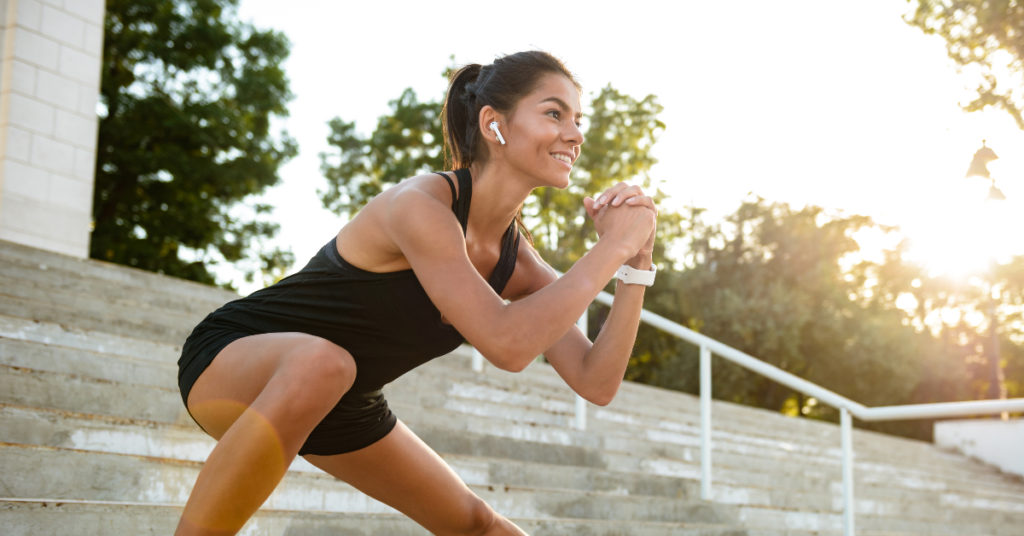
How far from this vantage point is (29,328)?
13.0 ft

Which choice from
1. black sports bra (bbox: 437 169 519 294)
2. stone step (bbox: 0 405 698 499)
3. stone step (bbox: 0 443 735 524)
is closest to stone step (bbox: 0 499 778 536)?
stone step (bbox: 0 443 735 524)

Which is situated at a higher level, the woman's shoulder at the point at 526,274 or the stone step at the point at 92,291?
the stone step at the point at 92,291

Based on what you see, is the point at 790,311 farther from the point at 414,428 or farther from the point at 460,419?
the point at 414,428

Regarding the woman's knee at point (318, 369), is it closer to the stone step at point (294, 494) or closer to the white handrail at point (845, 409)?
the stone step at point (294, 494)

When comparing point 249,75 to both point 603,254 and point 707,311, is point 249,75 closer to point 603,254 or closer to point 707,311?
point 707,311

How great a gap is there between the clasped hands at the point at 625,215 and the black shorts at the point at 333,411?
2.02 ft

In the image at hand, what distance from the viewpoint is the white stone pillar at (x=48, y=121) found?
7523mm

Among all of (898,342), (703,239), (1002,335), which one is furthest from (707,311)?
(1002,335)

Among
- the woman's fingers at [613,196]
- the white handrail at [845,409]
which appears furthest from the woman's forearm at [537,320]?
the white handrail at [845,409]

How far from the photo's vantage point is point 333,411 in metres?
1.82

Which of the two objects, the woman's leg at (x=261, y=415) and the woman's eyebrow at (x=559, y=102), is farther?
the woman's eyebrow at (x=559, y=102)

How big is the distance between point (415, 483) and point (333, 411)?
0.29 m

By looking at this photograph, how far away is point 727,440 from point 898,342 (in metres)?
15.8

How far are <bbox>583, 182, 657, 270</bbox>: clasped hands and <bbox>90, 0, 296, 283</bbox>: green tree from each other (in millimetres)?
18382
